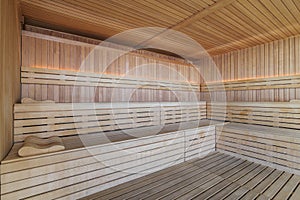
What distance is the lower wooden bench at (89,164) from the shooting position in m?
1.67

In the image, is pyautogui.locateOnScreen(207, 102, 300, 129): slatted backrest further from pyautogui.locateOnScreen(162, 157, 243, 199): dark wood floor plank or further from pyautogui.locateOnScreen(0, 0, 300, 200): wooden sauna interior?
pyautogui.locateOnScreen(162, 157, 243, 199): dark wood floor plank

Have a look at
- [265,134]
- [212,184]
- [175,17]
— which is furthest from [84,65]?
[265,134]

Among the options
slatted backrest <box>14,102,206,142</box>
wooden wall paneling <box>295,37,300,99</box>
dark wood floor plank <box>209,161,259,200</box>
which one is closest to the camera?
dark wood floor plank <box>209,161,259,200</box>

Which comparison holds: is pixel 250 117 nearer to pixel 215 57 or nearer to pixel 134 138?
pixel 215 57

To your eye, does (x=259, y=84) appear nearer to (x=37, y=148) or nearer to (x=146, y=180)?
(x=146, y=180)

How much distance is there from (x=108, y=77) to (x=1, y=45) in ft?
7.53

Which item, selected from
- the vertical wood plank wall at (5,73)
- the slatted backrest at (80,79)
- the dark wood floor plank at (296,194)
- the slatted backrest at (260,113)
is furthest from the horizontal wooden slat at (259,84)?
the vertical wood plank wall at (5,73)

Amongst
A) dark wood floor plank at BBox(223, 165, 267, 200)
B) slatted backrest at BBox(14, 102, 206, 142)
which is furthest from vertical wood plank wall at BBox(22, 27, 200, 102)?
dark wood floor plank at BBox(223, 165, 267, 200)

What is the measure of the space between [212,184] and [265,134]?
5.13 feet

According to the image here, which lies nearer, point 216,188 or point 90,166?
point 90,166

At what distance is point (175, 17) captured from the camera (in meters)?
2.84

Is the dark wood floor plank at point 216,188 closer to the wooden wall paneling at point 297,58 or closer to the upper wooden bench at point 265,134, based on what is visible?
the upper wooden bench at point 265,134

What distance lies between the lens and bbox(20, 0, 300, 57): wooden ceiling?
245 centimetres

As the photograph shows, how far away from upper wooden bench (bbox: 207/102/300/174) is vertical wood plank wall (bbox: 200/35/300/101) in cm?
49
